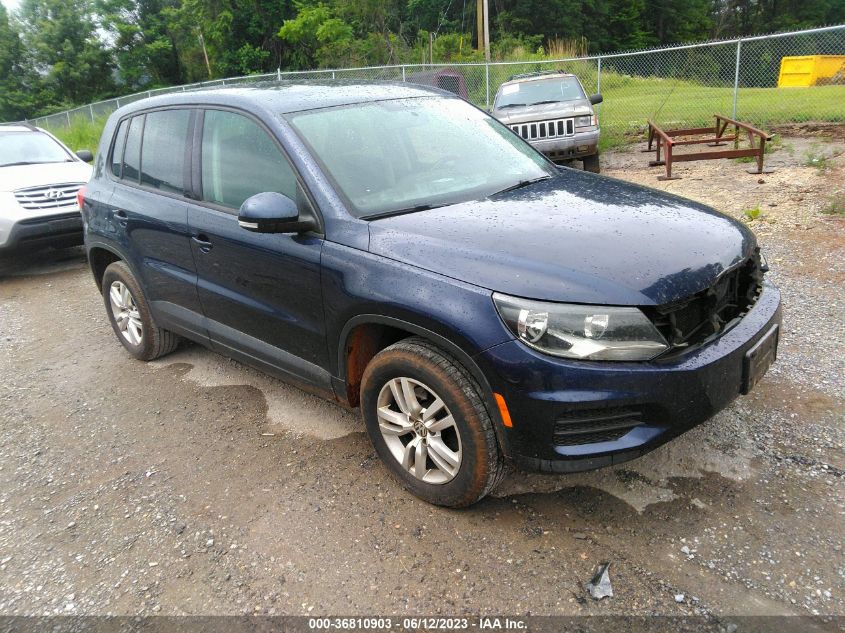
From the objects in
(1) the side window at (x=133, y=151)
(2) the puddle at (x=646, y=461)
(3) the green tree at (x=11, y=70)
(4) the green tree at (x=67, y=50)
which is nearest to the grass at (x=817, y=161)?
(2) the puddle at (x=646, y=461)

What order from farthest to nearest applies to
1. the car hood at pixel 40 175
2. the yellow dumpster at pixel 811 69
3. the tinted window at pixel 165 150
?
the yellow dumpster at pixel 811 69 → the car hood at pixel 40 175 → the tinted window at pixel 165 150

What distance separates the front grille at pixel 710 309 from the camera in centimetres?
256

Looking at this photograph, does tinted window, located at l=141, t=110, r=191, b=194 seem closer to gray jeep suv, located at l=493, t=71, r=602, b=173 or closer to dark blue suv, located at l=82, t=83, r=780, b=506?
dark blue suv, located at l=82, t=83, r=780, b=506

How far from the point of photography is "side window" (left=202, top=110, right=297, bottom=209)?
3.35 m

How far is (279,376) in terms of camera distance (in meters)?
3.63

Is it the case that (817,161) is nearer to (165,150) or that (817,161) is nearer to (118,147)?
(165,150)

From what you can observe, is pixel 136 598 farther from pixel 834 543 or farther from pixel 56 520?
pixel 834 543

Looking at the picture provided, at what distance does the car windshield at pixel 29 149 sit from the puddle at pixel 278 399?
5.35 meters

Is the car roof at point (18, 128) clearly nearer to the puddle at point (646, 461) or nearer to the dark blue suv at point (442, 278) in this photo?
the dark blue suv at point (442, 278)

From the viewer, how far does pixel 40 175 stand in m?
8.05

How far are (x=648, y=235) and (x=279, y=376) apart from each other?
6.69ft

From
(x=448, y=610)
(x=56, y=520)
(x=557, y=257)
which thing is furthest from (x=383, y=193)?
(x=56, y=520)

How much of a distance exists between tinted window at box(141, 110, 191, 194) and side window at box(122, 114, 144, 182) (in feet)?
0.25

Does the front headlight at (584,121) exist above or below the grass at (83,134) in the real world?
above
